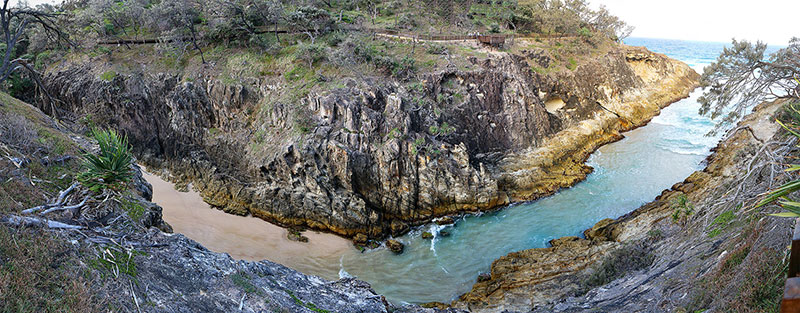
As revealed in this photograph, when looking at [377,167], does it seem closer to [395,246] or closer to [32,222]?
[395,246]

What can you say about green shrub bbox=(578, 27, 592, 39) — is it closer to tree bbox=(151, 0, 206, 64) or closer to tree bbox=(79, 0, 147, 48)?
tree bbox=(151, 0, 206, 64)

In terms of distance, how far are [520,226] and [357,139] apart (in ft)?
32.2

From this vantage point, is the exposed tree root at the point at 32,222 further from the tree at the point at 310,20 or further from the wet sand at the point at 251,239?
the tree at the point at 310,20

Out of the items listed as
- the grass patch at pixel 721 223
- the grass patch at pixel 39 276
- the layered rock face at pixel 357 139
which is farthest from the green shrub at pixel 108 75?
the grass patch at pixel 721 223

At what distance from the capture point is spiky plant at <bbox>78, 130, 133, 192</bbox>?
737 centimetres

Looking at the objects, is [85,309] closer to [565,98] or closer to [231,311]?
[231,311]

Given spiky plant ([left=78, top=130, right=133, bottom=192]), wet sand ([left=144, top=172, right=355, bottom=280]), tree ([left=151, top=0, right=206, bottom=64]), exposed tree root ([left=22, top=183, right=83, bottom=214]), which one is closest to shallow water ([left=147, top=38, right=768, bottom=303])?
wet sand ([left=144, top=172, right=355, bottom=280])

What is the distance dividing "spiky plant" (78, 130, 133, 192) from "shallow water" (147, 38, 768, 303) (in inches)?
380

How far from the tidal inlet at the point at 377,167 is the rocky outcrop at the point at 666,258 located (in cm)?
9

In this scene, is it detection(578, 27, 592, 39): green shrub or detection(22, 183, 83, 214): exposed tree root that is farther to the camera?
detection(578, 27, 592, 39): green shrub

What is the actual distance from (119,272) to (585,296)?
11580mm

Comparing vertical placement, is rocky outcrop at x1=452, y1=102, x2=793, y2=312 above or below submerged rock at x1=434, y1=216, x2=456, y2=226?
above

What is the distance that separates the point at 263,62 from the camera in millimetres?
24312

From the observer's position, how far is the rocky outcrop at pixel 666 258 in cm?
664
